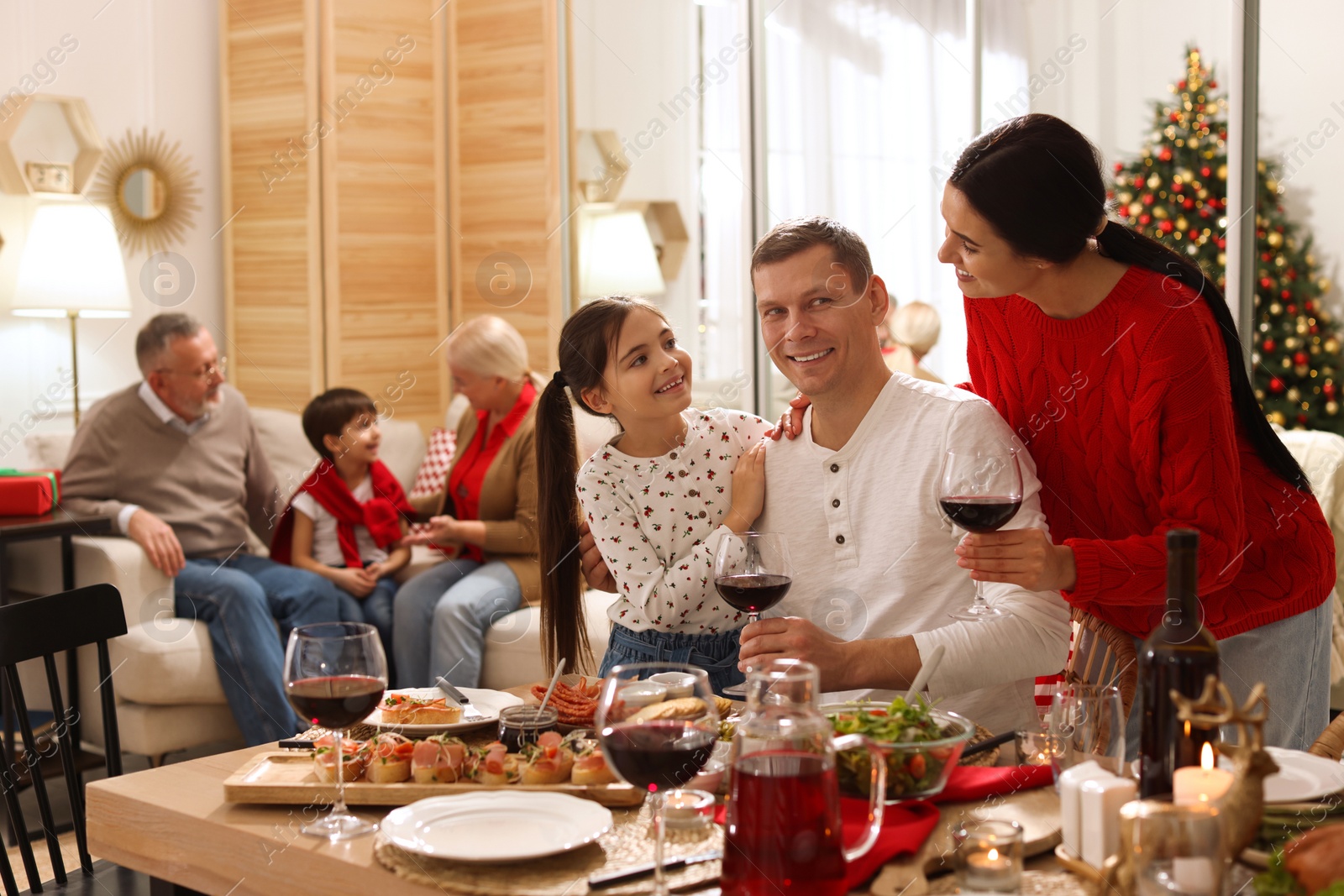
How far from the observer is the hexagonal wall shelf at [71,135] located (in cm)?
468

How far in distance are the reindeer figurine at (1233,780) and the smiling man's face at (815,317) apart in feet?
3.28

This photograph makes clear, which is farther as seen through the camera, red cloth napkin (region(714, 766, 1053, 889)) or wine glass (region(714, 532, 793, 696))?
wine glass (region(714, 532, 793, 696))

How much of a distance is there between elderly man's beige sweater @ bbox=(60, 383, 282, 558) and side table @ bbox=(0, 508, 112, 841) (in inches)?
3.6

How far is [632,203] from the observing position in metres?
5.27

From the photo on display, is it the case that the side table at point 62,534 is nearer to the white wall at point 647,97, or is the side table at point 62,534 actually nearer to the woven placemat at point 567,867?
the white wall at point 647,97

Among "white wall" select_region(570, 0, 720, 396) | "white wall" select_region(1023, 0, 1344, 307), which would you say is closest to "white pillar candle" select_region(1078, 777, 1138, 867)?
"white wall" select_region(1023, 0, 1344, 307)

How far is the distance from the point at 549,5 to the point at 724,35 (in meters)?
0.76

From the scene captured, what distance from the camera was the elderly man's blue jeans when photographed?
143 inches

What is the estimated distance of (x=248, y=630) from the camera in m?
3.69

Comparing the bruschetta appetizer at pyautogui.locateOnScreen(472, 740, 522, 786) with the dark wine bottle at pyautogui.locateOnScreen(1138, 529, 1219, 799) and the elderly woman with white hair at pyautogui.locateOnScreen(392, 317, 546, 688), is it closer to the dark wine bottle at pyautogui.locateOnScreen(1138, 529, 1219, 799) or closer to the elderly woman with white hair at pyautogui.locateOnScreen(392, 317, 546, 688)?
the dark wine bottle at pyautogui.locateOnScreen(1138, 529, 1219, 799)

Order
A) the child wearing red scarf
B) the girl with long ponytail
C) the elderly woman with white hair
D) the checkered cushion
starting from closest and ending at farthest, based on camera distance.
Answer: the girl with long ponytail < the elderly woman with white hair < the child wearing red scarf < the checkered cushion

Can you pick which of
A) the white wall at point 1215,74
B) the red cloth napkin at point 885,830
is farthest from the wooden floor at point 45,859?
the white wall at point 1215,74

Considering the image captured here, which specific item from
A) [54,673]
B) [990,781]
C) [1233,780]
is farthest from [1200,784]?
[54,673]

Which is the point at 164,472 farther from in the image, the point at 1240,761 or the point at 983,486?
the point at 1240,761
